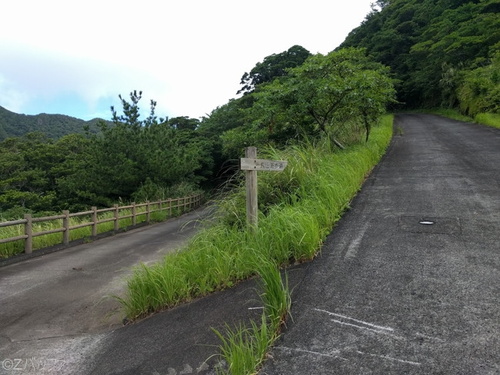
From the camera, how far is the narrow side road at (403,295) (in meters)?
2.37

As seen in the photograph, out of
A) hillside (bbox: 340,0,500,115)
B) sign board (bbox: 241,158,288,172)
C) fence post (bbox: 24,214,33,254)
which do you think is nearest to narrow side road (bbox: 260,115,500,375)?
sign board (bbox: 241,158,288,172)

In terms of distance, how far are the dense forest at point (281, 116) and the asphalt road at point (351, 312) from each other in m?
3.23

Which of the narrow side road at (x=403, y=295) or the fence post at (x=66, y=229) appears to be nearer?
the narrow side road at (x=403, y=295)

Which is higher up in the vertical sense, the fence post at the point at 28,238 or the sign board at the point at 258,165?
the sign board at the point at 258,165

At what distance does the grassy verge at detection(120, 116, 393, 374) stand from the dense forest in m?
1.52

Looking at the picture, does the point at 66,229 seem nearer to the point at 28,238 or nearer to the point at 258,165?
the point at 28,238

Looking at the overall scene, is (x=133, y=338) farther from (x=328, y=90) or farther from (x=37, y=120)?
(x=37, y=120)

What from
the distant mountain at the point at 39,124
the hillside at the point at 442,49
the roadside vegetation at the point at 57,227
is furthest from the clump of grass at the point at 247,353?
the distant mountain at the point at 39,124

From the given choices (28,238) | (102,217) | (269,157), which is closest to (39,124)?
(102,217)

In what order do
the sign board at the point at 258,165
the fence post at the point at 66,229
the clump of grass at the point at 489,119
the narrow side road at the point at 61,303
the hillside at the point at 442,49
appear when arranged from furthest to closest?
the hillside at the point at 442,49, the clump of grass at the point at 489,119, the fence post at the point at 66,229, the sign board at the point at 258,165, the narrow side road at the point at 61,303

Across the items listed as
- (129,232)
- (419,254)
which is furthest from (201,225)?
(129,232)

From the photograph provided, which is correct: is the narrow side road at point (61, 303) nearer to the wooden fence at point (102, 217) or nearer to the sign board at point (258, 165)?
the wooden fence at point (102, 217)

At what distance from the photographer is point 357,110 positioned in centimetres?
1064

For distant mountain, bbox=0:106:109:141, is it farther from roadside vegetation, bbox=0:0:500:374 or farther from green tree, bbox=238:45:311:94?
green tree, bbox=238:45:311:94
